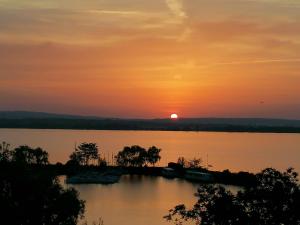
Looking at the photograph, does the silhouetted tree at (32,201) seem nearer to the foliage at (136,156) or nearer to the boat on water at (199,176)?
the boat on water at (199,176)

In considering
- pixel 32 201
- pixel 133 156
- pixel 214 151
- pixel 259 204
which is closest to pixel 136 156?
pixel 133 156

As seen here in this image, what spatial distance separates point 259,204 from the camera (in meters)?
8.45

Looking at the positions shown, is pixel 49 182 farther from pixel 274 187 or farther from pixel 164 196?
pixel 164 196

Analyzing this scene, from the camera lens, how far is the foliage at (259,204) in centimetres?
812

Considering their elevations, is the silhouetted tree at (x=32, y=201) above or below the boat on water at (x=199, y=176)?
above

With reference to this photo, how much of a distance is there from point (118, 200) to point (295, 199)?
28925 millimetres

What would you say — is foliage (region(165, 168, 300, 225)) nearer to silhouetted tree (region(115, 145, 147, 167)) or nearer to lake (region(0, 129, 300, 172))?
silhouetted tree (region(115, 145, 147, 167))

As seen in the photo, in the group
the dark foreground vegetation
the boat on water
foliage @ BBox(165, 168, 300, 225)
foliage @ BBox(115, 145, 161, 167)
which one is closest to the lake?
foliage @ BBox(115, 145, 161, 167)

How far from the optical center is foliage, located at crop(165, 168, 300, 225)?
26.7 ft

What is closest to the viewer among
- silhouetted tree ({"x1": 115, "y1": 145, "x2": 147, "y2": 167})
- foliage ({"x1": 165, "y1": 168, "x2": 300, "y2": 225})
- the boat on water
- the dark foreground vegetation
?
foliage ({"x1": 165, "y1": 168, "x2": 300, "y2": 225})

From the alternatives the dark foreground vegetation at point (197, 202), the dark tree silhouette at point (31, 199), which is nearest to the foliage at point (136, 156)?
the dark foreground vegetation at point (197, 202)

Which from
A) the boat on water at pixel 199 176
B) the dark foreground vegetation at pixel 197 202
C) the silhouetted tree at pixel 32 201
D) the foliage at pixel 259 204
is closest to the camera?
the foliage at pixel 259 204

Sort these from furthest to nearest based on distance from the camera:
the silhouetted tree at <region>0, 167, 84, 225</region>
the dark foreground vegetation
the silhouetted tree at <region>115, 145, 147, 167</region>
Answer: the silhouetted tree at <region>115, 145, 147, 167</region>
the silhouetted tree at <region>0, 167, 84, 225</region>
the dark foreground vegetation

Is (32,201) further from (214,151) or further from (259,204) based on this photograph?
(214,151)
